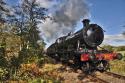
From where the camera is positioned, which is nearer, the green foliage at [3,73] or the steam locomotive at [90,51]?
the green foliage at [3,73]

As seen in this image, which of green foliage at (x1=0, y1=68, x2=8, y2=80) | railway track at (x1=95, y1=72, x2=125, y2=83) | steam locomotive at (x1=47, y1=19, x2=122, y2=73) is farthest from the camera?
steam locomotive at (x1=47, y1=19, x2=122, y2=73)

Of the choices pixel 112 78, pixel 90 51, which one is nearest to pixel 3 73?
pixel 112 78

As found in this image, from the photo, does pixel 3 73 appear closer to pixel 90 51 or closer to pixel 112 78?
pixel 112 78

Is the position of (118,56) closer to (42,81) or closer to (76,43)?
(76,43)

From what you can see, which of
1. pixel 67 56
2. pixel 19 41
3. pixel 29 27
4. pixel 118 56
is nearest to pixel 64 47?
pixel 67 56

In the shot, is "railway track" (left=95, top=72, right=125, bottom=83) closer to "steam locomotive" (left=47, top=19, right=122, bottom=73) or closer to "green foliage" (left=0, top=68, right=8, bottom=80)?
"steam locomotive" (left=47, top=19, right=122, bottom=73)

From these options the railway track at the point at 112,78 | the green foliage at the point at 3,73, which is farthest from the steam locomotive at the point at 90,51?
the green foliage at the point at 3,73

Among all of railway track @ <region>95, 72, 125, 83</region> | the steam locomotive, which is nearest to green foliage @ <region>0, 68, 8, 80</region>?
railway track @ <region>95, 72, 125, 83</region>

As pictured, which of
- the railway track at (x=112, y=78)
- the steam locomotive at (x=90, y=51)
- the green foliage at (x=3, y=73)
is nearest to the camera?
the green foliage at (x=3, y=73)

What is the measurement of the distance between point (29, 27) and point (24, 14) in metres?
2.38

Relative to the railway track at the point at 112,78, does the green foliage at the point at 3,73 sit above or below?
above

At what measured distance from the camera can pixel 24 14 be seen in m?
37.5

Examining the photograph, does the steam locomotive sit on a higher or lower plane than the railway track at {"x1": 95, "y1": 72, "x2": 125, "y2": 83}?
higher

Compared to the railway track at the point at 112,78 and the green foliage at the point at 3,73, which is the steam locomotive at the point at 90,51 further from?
the green foliage at the point at 3,73
